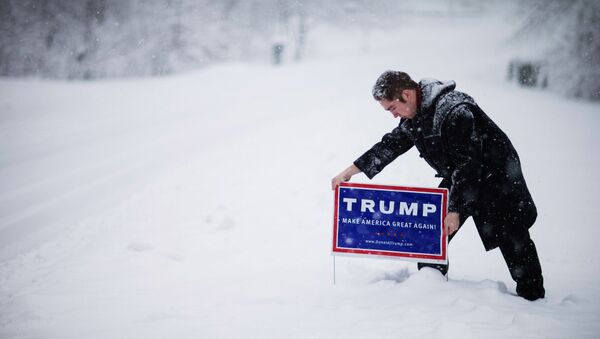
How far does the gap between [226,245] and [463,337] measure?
8.31 ft

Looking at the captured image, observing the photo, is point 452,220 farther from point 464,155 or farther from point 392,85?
point 392,85

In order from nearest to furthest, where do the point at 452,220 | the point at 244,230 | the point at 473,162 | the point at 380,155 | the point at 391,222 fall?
1. the point at 473,162
2. the point at 452,220
3. the point at 391,222
4. the point at 380,155
5. the point at 244,230

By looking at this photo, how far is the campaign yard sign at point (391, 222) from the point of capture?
2652mm

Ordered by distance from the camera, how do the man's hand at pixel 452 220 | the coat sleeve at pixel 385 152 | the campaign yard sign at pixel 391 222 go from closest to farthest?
the man's hand at pixel 452 220
the campaign yard sign at pixel 391 222
the coat sleeve at pixel 385 152

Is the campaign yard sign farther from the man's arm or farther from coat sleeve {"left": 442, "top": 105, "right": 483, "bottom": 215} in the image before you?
coat sleeve {"left": 442, "top": 105, "right": 483, "bottom": 215}

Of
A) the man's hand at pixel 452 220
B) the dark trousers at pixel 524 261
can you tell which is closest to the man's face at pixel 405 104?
the man's hand at pixel 452 220

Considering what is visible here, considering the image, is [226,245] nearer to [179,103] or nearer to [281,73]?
[179,103]

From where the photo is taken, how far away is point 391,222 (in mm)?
2746

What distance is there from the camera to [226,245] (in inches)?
155

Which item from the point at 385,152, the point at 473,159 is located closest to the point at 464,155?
the point at 473,159

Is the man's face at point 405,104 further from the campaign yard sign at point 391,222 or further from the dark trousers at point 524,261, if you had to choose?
the dark trousers at point 524,261

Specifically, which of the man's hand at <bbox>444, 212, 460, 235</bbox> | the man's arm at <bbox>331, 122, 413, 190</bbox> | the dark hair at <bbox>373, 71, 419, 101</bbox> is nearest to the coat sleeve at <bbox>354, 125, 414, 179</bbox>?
the man's arm at <bbox>331, 122, 413, 190</bbox>

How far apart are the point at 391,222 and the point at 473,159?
79 cm

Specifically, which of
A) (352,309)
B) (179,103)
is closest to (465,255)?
(352,309)
